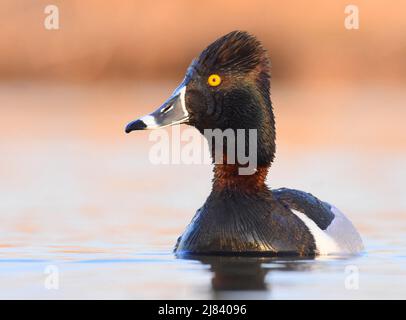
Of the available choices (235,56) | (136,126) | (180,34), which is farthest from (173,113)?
(180,34)

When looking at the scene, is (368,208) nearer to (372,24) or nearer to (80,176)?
(80,176)

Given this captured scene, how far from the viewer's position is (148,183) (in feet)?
62.3

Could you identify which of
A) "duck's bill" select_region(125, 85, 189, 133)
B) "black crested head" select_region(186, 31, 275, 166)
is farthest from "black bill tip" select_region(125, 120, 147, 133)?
"black crested head" select_region(186, 31, 275, 166)

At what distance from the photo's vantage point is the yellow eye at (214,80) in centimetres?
1280

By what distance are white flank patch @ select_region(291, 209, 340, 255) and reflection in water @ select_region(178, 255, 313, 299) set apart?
0.36m

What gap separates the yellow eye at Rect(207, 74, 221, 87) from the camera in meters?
12.8

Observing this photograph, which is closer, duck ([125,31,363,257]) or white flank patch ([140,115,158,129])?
duck ([125,31,363,257])

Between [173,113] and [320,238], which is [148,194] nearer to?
[173,113]

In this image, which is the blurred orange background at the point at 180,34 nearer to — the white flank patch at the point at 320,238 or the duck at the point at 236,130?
the duck at the point at 236,130

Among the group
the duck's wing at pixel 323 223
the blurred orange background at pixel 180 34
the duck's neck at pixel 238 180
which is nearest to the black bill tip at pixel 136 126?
the duck's neck at pixel 238 180

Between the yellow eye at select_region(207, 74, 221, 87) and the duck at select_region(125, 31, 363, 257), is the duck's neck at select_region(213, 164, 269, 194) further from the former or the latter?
the yellow eye at select_region(207, 74, 221, 87)

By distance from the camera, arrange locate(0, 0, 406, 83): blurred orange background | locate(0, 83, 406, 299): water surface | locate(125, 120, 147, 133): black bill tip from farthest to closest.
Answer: locate(0, 0, 406, 83): blurred orange background → locate(125, 120, 147, 133): black bill tip → locate(0, 83, 406, 299): water surface

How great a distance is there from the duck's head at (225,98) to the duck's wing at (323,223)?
607 mm
